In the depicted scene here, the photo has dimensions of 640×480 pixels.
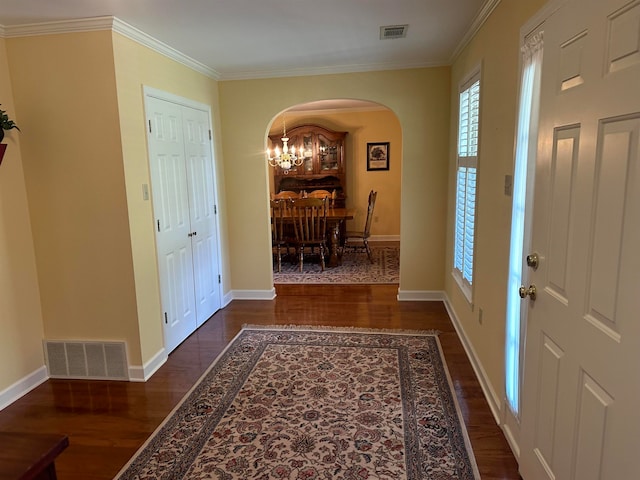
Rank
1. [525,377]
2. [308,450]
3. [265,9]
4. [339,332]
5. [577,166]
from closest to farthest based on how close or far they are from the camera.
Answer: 1. [577,166]
2. [525,377]
3. [308,450]
4. [265,9]
5. [339,332]

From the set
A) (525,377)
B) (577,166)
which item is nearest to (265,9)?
(577,166)

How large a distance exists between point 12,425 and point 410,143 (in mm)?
3942

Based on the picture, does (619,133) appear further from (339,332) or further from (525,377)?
→ (339,332)

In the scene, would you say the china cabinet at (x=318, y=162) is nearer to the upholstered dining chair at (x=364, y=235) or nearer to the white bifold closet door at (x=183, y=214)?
the upholstered dining chair at (x=364, y=235)

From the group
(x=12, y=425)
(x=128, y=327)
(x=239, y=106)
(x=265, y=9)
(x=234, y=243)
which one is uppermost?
(x=265, y=9)

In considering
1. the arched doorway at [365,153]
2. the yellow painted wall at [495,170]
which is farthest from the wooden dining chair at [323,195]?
the yellow painted wall at [495,170]

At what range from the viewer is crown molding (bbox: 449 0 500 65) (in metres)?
2.50

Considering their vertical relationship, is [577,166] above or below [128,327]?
above

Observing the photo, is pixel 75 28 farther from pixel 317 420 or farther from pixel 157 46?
pixel 317 420

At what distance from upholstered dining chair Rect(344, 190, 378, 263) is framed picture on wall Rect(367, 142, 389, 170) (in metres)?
0.59

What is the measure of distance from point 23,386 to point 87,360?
1.34ft

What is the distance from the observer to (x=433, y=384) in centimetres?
280

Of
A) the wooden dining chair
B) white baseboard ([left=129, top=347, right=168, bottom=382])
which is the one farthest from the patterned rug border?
the wooden dining chair

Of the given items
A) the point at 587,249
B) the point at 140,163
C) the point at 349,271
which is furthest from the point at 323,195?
the point at 587,249
